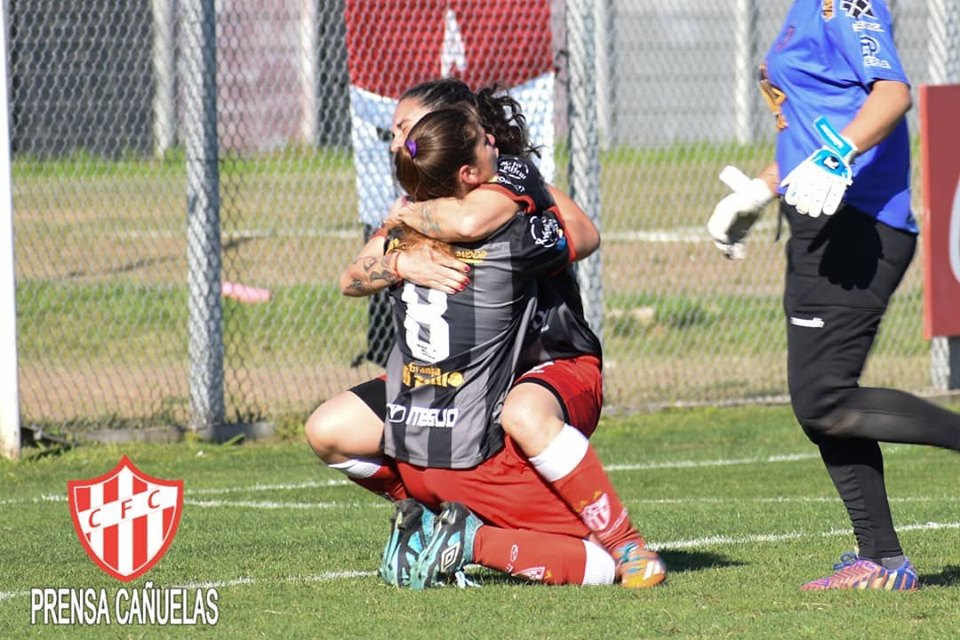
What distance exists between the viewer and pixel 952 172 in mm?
9445

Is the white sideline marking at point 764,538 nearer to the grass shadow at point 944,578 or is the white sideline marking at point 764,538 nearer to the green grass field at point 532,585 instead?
the green grass field at point 532,585

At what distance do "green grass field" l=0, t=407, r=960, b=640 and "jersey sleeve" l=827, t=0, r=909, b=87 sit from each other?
1.46 meters

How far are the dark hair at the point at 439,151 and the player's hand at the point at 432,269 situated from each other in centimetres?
18

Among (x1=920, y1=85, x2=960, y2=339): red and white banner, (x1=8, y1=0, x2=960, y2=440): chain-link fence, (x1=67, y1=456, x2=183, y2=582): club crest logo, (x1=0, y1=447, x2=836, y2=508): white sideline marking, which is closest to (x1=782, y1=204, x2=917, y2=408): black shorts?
(x1=67, y1=456, x2=183, y2=582): club crest logo

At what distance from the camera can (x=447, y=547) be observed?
464 centimetres

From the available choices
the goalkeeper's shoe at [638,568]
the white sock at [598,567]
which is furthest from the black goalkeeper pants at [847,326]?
the white sock at [598,567]

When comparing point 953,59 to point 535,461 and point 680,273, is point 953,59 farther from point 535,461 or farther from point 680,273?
point 535,461

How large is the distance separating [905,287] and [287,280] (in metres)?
5.25

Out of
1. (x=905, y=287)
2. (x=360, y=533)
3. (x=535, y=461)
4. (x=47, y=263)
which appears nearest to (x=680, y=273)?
(x=905, y=287)

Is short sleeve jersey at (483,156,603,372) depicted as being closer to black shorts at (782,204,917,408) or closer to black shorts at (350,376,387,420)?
black shorts at (350,376,387,420)

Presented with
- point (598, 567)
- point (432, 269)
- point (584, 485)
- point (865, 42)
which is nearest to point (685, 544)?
point (598, 567)

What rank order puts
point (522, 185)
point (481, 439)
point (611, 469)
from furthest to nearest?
point (611, 469), point (522, 185), point (481, 439)

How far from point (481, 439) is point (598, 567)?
519 mm

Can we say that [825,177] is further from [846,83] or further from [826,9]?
[826,9]
